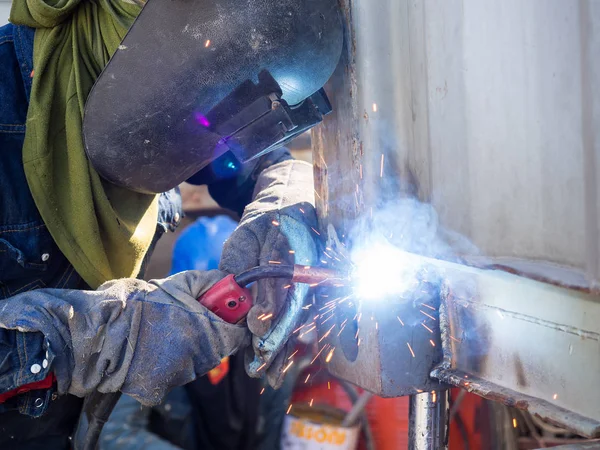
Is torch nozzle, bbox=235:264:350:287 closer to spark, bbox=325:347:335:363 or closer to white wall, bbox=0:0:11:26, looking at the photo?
spark, bbox=325:347:335:363

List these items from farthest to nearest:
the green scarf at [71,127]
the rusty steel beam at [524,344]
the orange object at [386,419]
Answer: the orange object at [386,419] → the green scarf at [71,127] → the rusty steel beam at [524,344]

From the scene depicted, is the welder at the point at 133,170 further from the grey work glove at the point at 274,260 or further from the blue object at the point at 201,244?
the blue object at the point at 201,244

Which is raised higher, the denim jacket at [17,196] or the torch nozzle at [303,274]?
the denim jacket at [17,196]

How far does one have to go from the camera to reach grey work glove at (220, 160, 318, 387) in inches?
46.8

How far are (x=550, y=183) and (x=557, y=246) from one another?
0.08 m

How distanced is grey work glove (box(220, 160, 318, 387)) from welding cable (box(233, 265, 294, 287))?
6 cm

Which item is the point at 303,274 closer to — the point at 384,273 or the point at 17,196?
the point at 384,273

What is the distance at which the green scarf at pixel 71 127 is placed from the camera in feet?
4.28

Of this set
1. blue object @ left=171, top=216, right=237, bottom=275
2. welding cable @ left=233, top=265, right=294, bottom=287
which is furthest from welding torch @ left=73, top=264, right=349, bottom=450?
blue object @ left=171, top=216, right=237, bottom=275

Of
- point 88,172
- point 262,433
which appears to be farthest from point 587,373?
point 262,433

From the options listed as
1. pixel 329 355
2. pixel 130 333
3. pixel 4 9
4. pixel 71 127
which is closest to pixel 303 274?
pixel 329 355

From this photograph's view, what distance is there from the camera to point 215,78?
1034mm

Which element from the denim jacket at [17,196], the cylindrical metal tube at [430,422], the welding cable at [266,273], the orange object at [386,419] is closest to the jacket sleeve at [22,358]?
the denim jacket at [17,196]

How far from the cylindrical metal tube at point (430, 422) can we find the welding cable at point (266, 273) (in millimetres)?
331
